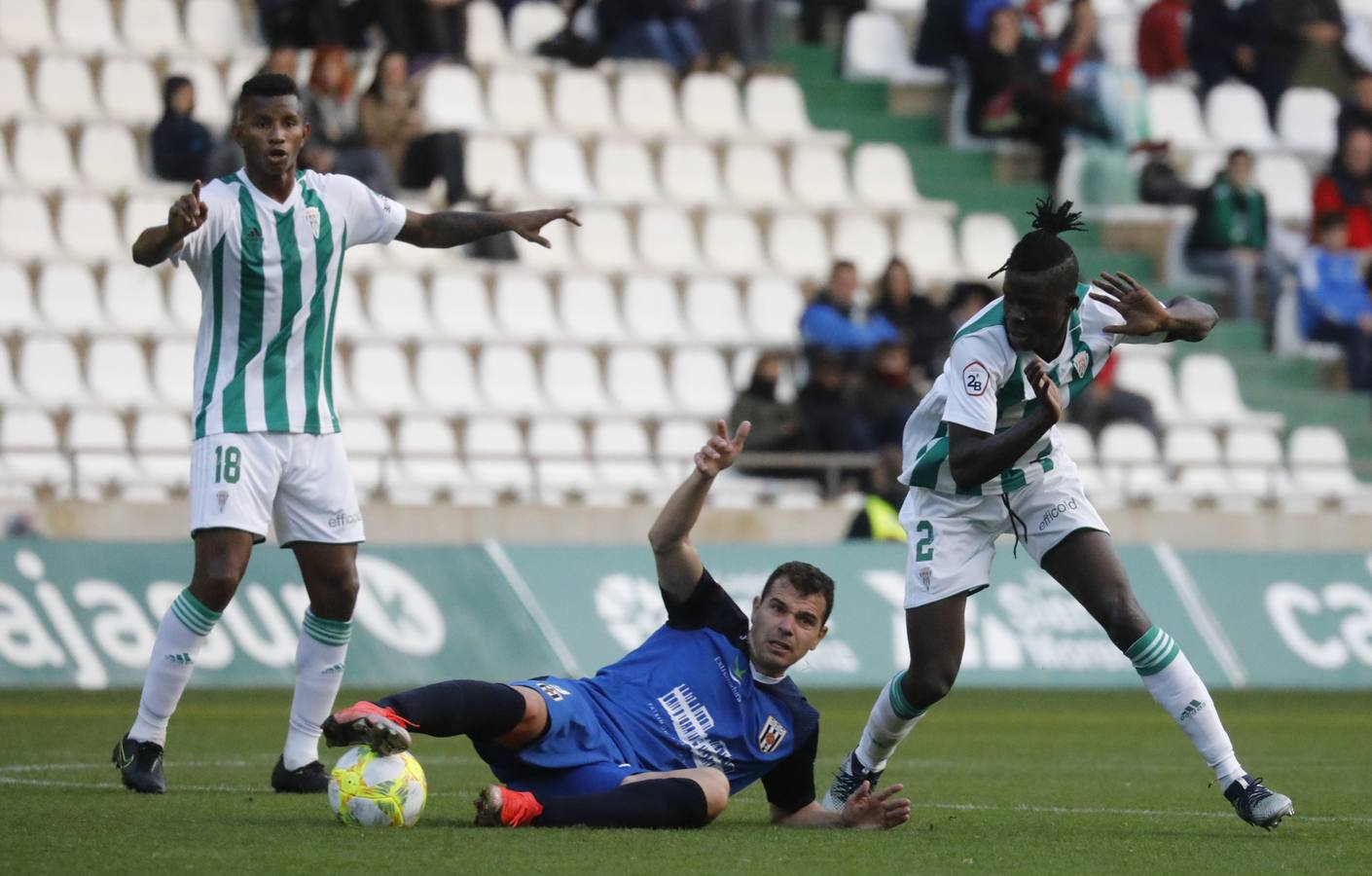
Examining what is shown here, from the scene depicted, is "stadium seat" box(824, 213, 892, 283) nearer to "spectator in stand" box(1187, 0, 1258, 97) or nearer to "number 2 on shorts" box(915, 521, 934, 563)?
"spectator in stand" box(1187, 0, 1258, 97)

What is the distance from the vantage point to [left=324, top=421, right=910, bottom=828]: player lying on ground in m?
7.47

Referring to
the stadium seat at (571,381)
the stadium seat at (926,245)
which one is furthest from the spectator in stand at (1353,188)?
the stadium seat at (571,381)

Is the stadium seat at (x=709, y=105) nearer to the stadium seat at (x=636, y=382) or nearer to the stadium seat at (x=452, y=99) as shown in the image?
the stadium seat at (x=452, y=99)

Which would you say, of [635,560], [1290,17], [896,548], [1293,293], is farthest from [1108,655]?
[1290,17]

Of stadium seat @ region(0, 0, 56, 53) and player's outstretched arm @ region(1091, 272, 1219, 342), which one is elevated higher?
player's outstretched arm @ region(1091, 272, 1219, 342)

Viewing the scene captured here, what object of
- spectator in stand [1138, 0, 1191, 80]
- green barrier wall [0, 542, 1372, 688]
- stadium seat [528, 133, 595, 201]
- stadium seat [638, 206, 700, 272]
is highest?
spectator in stand [1138, 0, 1191, 80]

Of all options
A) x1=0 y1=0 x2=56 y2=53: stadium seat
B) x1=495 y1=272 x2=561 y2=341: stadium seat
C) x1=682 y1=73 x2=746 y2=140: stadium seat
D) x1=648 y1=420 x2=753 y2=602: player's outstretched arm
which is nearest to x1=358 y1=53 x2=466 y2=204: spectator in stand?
x1=495 y1=272 x2=561 y2=341: stadium seat

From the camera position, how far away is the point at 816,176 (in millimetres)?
22656

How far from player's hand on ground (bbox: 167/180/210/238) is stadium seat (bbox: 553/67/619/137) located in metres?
13.9

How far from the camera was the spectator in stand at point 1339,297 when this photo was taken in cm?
2202

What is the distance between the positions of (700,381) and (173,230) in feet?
39.0

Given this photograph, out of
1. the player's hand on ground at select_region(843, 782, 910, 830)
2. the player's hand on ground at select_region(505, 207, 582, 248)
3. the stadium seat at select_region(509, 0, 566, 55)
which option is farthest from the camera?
the stadium seat at select_region(509, 0, 566, 55)

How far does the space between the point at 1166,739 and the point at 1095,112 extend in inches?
479

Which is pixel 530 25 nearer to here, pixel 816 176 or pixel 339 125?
pixel 816 176
